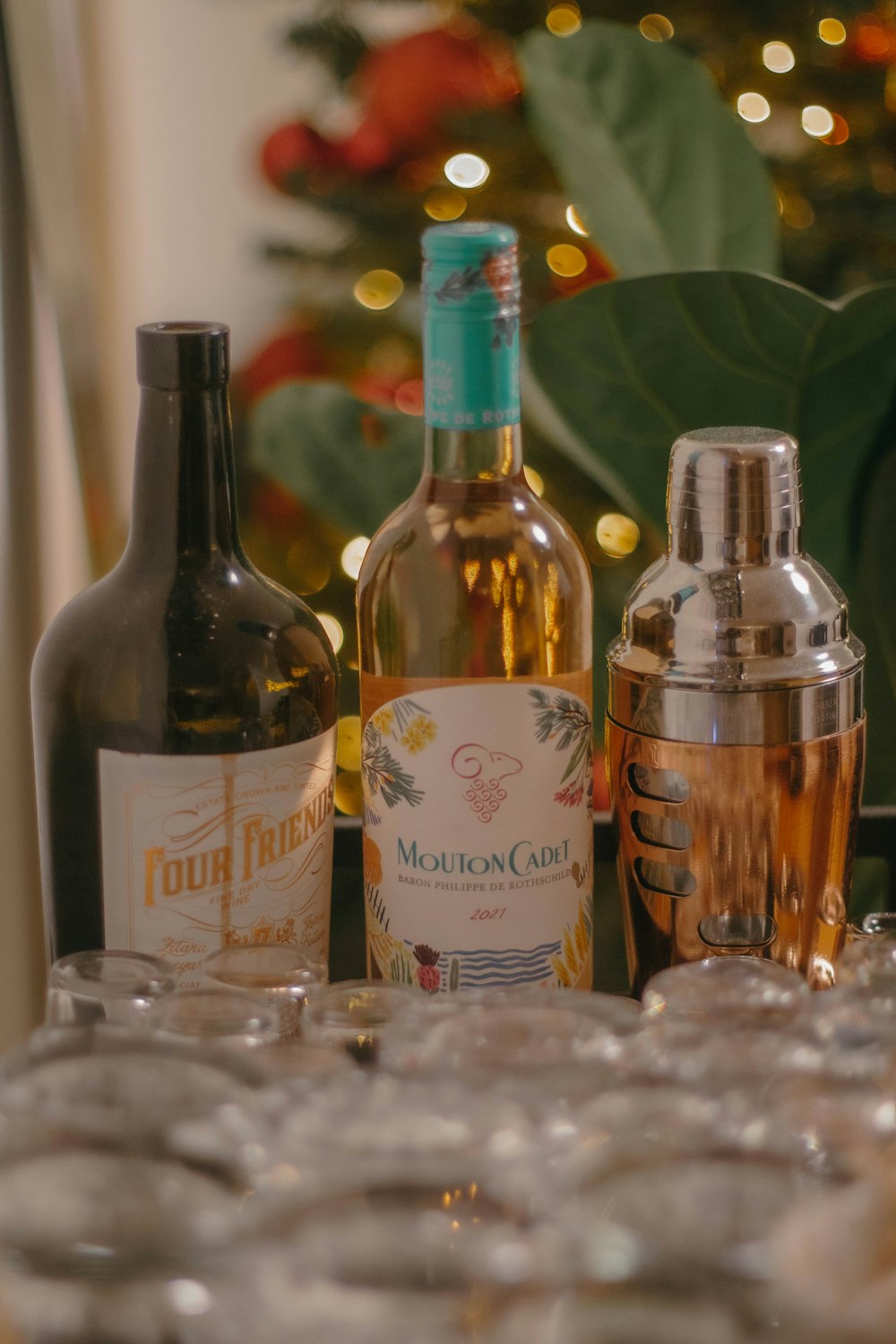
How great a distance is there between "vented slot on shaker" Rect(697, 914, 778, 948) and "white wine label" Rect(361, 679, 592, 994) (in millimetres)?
39

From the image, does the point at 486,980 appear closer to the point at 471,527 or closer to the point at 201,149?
the point at 471,527

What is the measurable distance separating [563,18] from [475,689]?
30.0 inches

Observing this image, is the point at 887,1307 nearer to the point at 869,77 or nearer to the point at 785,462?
the point at 785,462

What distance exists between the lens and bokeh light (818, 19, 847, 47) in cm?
98

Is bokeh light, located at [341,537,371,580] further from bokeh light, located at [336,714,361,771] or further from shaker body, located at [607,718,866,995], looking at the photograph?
shaker body, located at [607,718,866,995]

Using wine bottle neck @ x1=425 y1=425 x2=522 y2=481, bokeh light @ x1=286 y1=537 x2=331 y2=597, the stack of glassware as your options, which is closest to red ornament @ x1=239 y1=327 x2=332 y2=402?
bokeh light @ x1=286 y1=537 x2=331 y2=597

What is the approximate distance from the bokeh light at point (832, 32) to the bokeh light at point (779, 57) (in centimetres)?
3

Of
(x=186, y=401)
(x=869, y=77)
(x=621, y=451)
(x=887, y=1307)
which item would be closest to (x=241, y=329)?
(x=869, y=77)

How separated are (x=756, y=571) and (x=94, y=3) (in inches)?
40.7

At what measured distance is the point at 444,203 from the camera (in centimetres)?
106

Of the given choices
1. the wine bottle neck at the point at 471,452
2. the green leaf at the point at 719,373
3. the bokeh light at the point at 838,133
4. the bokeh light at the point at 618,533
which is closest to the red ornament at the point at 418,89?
the bokeh light at the point at 838,133

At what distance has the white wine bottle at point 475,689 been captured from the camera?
1.28 ft

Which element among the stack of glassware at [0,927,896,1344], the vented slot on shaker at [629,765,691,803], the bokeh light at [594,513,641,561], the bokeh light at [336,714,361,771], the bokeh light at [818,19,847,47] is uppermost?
the bokeh light at [818,19,847,47]

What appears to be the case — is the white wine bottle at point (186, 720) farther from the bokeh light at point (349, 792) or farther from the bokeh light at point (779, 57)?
the bokeh light at point (779, 57)
